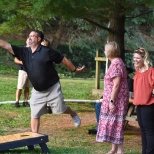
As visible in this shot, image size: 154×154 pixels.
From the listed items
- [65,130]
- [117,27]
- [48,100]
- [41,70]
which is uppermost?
[117,27]

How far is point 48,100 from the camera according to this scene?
743 centimetres

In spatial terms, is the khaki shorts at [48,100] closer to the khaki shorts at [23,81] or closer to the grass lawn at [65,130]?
the grass lawn at [65,130]

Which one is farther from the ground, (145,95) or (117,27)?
(117,27)

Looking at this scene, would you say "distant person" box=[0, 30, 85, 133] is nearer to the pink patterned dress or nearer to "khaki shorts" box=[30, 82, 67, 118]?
"khaki shorts" box=[30, 82, 67, 118]

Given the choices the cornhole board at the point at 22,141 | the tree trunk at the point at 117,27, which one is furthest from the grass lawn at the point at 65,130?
the tree trunk at the point at 117,27

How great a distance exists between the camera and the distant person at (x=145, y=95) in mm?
6395

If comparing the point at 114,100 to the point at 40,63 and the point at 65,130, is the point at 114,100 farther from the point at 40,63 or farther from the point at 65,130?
the point at 65,130

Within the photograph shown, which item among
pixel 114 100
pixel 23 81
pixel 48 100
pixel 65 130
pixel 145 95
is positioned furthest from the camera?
→ pixel 23 81

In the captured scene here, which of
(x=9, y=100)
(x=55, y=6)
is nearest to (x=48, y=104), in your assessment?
(x=55, y=6)

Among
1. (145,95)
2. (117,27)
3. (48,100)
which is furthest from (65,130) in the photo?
(145,95)

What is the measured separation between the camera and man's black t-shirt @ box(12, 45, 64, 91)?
23.7ft

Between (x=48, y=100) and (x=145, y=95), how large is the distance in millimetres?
1635

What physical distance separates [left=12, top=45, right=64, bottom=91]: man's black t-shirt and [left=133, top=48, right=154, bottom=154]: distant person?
4.28 feet

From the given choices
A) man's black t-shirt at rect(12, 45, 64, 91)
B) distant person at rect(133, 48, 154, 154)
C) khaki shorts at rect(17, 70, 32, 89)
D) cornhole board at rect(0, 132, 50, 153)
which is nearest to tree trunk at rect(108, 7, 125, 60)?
khaki shorts at rect(17, 70, 32, 89)
